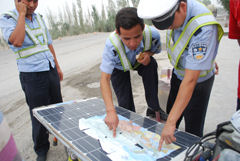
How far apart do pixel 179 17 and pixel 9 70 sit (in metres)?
7.36

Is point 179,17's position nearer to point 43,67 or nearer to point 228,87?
point 43,67

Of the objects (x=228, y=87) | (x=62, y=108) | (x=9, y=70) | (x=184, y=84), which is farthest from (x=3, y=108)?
(x=228, y=87)

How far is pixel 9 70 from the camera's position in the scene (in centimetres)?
731

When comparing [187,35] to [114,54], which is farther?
[114,54]

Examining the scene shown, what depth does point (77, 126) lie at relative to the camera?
179 cm

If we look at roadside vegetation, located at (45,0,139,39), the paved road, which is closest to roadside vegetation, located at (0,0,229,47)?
roadside vegetation, located at (45,0,139,39)

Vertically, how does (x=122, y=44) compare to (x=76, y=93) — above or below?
above

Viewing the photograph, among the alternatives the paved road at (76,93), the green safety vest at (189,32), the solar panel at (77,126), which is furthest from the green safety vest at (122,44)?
the paved road at (76,93)

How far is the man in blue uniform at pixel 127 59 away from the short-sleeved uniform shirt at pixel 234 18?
71cm

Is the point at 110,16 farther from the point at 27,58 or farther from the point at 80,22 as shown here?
the point at 27,58

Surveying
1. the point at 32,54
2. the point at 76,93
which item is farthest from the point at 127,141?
the point at 76,93

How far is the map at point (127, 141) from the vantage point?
1.35 m

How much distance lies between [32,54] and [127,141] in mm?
1538

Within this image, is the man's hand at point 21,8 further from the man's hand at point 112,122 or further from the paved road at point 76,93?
the paved road at point 76,93
